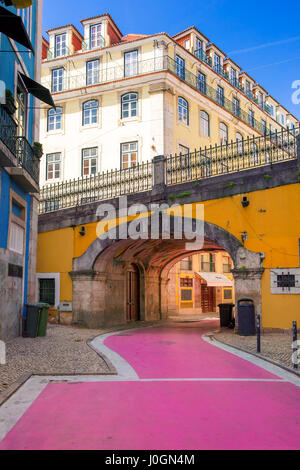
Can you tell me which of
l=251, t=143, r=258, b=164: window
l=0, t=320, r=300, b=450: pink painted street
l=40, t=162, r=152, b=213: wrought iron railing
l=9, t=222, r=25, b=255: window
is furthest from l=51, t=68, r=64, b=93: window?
l=0, t=320, r=300, b=450: pink painted street

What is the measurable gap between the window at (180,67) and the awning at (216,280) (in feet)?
42.1

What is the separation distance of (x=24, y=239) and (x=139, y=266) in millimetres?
7937

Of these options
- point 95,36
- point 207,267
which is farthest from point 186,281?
point 95,36

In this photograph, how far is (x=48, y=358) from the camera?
27.0ft

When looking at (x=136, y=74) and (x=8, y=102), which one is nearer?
(x=8, y=102)

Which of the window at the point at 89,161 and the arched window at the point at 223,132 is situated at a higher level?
the arched window at the point at 223,132

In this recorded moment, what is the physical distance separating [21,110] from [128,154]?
12546 mm

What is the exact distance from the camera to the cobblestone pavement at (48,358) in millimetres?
6938

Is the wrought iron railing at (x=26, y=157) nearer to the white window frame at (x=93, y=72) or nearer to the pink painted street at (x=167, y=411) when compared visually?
the pink painted street at (x=167, y=411)

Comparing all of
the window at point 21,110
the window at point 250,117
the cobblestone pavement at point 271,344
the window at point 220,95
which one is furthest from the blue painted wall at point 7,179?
the window at point 250,117

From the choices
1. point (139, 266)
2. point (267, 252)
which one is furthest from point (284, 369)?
point (139, 266)

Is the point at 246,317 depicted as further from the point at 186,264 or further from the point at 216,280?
the point at 216,280

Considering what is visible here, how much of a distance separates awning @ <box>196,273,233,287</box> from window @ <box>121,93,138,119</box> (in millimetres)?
11220

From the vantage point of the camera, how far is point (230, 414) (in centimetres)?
465
